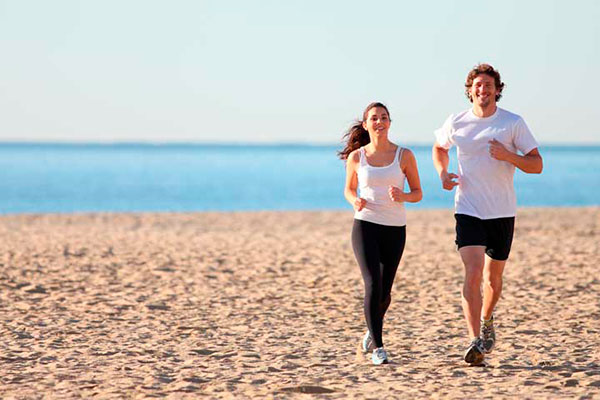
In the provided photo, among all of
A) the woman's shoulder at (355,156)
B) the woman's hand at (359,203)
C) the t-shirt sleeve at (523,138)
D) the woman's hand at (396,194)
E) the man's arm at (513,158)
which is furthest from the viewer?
the woman's shoulder at (355,156)

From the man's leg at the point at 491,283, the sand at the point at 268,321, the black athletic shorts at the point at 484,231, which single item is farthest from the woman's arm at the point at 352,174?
the sand at the point at 268,321

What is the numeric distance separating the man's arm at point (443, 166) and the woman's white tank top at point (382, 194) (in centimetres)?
23

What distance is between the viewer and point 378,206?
6.12 metres

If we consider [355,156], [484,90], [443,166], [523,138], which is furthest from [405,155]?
[523,138]

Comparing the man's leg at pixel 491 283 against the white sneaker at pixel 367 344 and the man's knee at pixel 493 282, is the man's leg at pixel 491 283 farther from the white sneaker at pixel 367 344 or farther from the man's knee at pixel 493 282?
the white sneaker at pixel 367 344

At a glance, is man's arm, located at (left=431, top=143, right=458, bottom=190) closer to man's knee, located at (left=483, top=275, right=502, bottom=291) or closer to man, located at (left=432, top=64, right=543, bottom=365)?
man, located at (left=432, top=64, right=543, bottom=365)

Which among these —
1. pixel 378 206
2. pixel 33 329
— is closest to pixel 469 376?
pixel 378 206

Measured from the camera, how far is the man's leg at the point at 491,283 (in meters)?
6.10

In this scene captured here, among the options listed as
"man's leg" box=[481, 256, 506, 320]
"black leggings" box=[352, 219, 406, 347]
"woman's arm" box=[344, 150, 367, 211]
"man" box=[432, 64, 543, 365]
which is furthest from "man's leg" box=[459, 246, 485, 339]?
"woman's arm" box=[344, 150, 367, 211]

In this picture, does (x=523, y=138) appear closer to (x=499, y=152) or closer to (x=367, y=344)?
(x=499, y=152)

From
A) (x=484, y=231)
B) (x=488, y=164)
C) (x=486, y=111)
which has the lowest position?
(x=484, y=231)

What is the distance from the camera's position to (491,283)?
6.18 metres

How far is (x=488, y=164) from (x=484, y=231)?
42cm

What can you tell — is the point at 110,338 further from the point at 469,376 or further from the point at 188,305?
the point at 469,376
